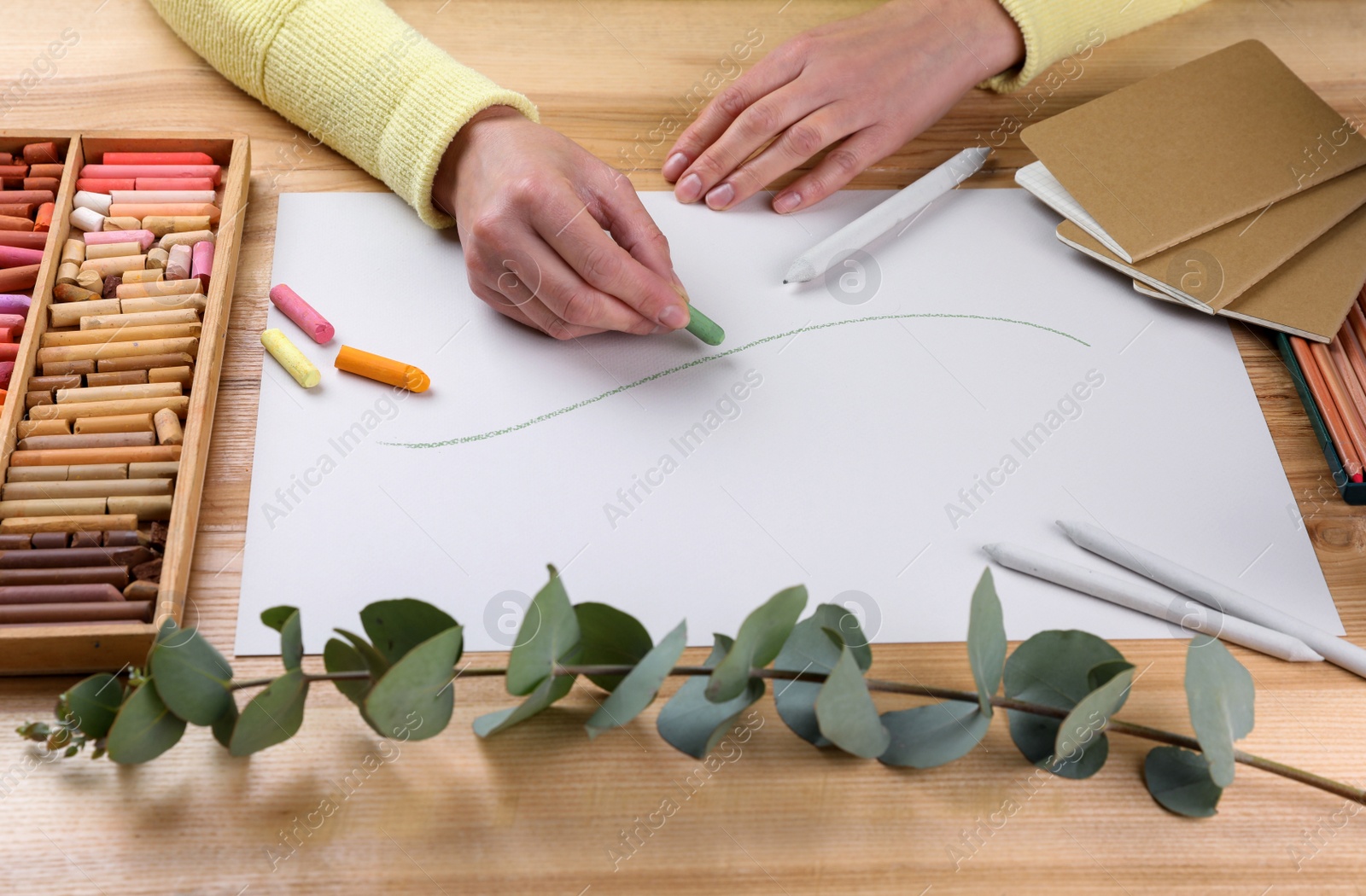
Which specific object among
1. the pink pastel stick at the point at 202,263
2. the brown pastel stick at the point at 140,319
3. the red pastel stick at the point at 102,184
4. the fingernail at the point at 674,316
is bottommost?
the brown pastel stick at the point at 140,319

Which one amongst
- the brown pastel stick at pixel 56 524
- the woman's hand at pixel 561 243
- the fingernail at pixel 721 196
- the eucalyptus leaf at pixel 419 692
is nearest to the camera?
the eucalyptus leaf at pixel 419 692

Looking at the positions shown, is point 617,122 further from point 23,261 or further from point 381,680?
point 381,680

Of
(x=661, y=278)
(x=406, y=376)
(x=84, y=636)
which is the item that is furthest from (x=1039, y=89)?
(x=84, y=636)

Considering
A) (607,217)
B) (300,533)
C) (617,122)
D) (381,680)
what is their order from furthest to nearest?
(617,122)
(607,217)
(300,533)
(381,680)

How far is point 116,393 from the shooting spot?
2.02ft

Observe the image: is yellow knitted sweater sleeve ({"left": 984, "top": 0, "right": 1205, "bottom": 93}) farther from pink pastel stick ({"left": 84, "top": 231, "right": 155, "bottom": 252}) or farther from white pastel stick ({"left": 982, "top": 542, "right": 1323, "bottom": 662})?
pink pastel stick ({"left": 84, "top": 231, "right": 155, "bottom": 252})

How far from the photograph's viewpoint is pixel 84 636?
500mm

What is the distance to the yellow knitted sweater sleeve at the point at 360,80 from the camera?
0.74 meters

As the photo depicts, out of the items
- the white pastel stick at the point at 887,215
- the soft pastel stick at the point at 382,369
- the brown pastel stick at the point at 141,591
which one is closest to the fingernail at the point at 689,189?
the white pastel stick at the point at 887,215

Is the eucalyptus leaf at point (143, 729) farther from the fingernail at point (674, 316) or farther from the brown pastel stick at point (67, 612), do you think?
the fingernail at point (674, 316)

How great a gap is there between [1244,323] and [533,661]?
0.60 m

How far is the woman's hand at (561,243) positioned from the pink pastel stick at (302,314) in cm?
11

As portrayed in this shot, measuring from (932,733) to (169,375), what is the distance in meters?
0.51

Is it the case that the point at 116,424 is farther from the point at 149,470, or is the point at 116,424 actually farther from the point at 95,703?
the point at 95,703
